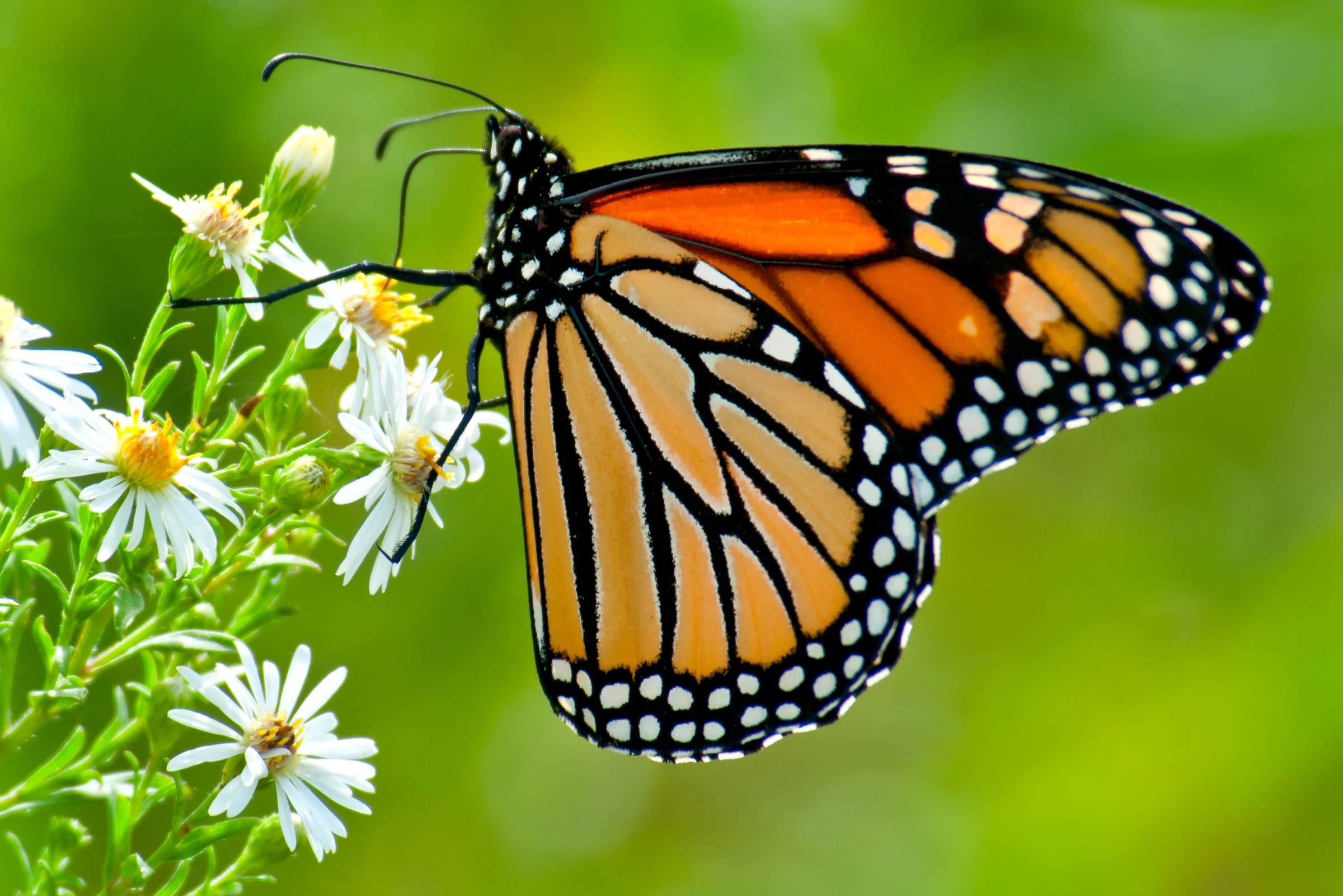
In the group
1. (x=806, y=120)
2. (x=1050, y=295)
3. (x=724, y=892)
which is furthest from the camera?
(x=724, y=892)

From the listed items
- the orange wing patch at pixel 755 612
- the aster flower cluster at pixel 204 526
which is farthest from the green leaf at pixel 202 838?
the orange wing patch at pixel 755 612

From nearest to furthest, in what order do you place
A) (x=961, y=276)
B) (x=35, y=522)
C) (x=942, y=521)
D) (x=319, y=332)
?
(x=35, y=522)
(x=319, y=332)
(x=961, y=276)
(x=942, y=521)

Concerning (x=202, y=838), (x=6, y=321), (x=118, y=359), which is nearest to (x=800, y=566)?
(x=202, y=838)

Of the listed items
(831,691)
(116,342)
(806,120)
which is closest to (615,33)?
(806,120)

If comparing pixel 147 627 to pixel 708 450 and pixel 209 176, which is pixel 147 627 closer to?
pixel 708 450

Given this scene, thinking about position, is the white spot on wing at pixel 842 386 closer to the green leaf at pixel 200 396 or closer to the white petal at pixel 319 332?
the white petal at pixel 319 332

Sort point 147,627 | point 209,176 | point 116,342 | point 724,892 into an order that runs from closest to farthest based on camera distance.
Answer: point 147,627
point 116,342
point 209,176
point 724,892

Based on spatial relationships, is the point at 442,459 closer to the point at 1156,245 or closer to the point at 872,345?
the point at 872,345
